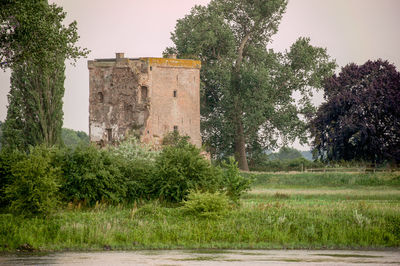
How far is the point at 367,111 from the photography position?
2751 inches

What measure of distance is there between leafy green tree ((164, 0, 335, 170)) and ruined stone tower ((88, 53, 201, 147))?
409 cm

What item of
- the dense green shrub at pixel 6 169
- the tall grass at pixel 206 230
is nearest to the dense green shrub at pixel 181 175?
the tall grass at pixel 206 230

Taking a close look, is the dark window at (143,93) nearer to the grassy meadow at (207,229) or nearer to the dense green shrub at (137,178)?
the dense green shrub at (137,178)

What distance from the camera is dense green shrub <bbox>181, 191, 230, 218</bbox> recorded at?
3180 cm

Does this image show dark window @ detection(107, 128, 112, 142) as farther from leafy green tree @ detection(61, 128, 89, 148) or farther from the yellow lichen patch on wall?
leafy green tree @ detection(61, 128, 89, 148)

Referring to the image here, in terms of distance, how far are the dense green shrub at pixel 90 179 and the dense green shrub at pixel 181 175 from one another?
1802 mm

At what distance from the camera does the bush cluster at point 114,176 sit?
35.4 m

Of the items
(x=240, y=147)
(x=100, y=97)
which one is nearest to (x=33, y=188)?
(x=100, y=97)

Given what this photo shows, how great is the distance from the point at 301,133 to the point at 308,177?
16.4 m

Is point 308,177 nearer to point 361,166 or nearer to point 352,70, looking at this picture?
point 361,166

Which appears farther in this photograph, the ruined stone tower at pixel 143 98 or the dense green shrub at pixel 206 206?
the ruined stone tower at pixel 143 98

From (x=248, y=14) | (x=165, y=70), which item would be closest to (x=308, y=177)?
(x=165, y=70)

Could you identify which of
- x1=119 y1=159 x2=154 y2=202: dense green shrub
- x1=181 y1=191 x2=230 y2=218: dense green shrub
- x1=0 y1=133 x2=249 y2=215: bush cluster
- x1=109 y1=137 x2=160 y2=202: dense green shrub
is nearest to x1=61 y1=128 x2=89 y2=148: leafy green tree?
x1=109 y1=137 x2=160 y2=202: dense green shrub

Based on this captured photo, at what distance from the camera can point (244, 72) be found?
250 feet
